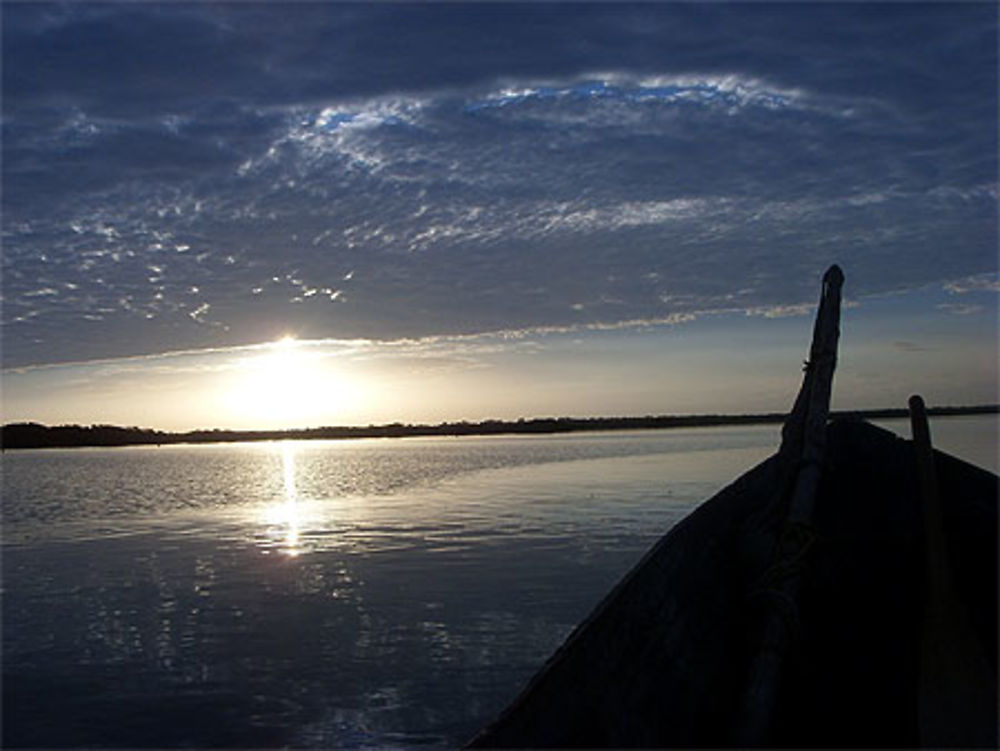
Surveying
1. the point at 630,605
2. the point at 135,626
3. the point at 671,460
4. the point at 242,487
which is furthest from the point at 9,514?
the point at 671,460

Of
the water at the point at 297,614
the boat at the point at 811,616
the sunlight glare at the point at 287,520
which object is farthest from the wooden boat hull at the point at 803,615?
the sunlight glare at the point at 287,520

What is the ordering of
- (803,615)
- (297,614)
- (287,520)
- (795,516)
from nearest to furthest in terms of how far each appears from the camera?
(795,516) < (803,615) < (297,614) < (287,520)

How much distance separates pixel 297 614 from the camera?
14789 mm

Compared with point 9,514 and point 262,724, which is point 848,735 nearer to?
point 262,724

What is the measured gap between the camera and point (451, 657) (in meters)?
11.8

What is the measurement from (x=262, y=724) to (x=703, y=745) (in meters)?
5.80

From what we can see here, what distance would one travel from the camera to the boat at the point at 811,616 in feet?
16.7

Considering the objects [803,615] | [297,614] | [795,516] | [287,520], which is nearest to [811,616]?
[803,615]

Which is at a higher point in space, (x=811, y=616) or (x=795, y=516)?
(x=795, y=516)

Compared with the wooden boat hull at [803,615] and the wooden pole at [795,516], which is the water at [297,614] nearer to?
the wooden boat hull at [803,615]

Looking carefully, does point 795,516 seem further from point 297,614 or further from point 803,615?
point 297,614

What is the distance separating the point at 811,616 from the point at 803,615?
58mm

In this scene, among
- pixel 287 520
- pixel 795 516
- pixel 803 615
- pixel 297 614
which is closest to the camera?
pixel 795 516

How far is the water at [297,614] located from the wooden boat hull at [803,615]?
163 inches
